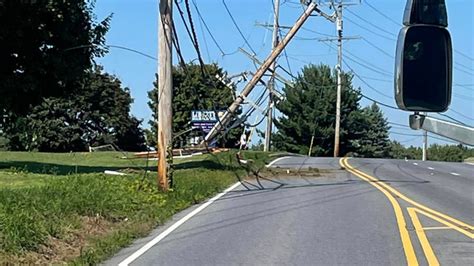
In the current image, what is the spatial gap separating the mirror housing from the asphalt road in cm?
679

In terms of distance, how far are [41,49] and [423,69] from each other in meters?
22.3

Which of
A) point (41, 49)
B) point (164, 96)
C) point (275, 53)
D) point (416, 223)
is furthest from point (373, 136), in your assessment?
point (416, 223)

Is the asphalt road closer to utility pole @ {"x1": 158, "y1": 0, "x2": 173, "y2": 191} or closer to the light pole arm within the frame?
utility pole @ {"x1": 158, "y1": 0, "x2": 173, "y2": 191}

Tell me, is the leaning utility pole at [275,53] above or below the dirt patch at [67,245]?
above

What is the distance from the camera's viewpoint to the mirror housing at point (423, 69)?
413 cm

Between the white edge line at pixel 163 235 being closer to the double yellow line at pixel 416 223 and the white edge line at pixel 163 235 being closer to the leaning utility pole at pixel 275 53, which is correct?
the double yellow line at pixel 416 223

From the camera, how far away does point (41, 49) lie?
25.4 metres

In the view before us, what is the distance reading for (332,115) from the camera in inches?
3036

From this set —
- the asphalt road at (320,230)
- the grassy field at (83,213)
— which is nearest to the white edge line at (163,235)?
the asphalt road at (320,230)

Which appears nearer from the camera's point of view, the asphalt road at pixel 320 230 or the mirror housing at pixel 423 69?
the mirror housing at pixel 423 69

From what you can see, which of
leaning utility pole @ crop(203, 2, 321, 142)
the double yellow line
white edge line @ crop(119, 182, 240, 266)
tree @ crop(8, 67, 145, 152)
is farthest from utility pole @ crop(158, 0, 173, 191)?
tree @ crop(8, 67, 145, 152)

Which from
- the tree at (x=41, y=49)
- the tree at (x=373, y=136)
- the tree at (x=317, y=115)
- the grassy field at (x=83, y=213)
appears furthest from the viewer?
the tree at (x=373, y=136)

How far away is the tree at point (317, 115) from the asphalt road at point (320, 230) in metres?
52.9

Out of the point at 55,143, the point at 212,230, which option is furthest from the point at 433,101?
the point at 55,143
